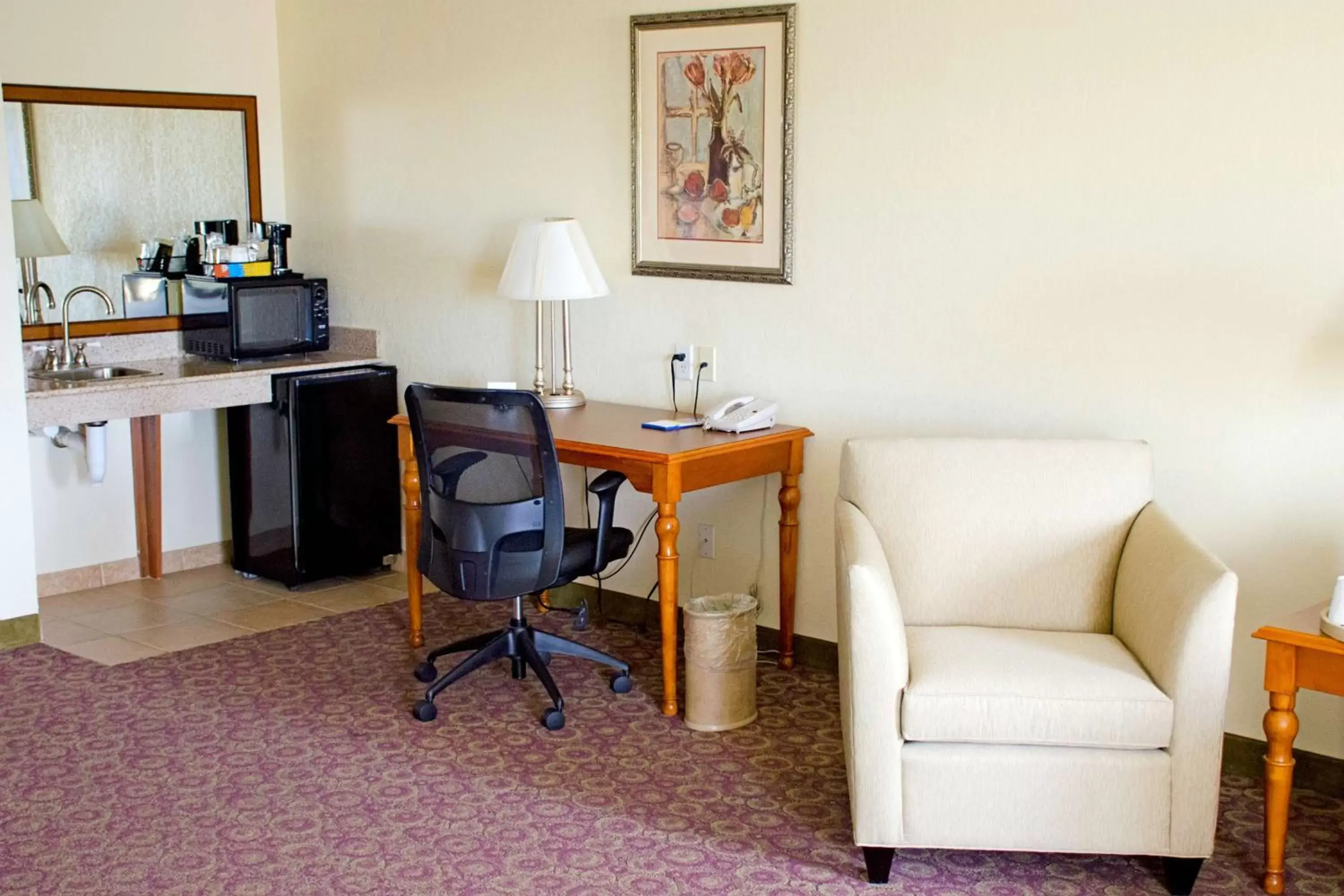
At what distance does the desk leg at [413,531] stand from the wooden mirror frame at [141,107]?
142 centimetres

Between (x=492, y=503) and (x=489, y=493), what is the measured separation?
0.08 ft

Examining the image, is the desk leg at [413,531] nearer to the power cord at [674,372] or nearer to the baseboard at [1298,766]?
the power cord at [674,372]

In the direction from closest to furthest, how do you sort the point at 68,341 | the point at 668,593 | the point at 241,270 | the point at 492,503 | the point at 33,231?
the point at 492,503 → the point at 668,593 → the point at 33,231 → the point at 68,341 → the point at 241,270

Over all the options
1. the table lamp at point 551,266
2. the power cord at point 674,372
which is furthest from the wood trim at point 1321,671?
the table lamp at point 551,266

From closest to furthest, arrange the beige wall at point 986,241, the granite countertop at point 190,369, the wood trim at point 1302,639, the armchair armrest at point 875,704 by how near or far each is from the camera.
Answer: the wood trim at point 1302,639, the armchair armrest at point 875,704, the beige wall at point 986,241, the granite countertop at point 190,369

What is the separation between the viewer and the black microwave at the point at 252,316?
505 cm

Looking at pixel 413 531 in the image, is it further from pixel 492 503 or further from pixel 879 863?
pixel 879 863

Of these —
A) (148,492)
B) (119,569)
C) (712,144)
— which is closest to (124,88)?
(148,492)

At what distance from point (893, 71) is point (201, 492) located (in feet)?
10.2

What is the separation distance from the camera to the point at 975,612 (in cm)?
329

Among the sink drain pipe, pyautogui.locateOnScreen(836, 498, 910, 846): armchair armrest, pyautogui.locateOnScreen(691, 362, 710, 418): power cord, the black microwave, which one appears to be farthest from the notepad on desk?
the sink drain pipe

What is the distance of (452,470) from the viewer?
3689mm

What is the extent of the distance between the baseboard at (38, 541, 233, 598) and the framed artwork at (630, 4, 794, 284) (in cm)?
217

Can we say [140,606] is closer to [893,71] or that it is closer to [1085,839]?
[893,71]
